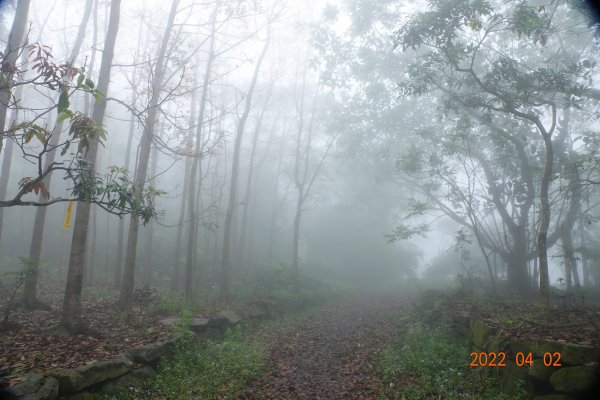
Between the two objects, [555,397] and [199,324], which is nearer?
[555,397]

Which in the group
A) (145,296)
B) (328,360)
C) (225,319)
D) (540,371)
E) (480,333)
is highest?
(145,296)

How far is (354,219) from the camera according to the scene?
3609 centimetres

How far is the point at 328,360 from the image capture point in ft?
29.3

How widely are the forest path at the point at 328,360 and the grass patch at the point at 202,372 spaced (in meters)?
0.33

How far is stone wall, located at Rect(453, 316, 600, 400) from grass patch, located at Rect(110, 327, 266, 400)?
444 cm

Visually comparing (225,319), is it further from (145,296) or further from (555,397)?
(555,397)

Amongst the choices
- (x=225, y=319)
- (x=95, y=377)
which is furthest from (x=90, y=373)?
(x=225, y=319)

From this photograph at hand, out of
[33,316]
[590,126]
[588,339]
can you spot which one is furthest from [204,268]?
[590,126]

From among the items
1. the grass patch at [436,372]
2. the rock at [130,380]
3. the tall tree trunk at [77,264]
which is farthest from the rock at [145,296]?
the grass patch at [436,372]

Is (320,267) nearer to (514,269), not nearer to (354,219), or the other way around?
(354,219)

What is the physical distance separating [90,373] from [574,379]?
680cm

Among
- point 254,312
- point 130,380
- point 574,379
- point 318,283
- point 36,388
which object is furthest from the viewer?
point 318,283

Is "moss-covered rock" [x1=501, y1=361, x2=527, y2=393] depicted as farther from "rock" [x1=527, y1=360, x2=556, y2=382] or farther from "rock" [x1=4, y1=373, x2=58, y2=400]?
"rock" [x1=4, y1=373, x2=58, y2=400]

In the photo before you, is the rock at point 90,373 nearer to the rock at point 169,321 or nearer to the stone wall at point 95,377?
the stone wall at point 95,377
